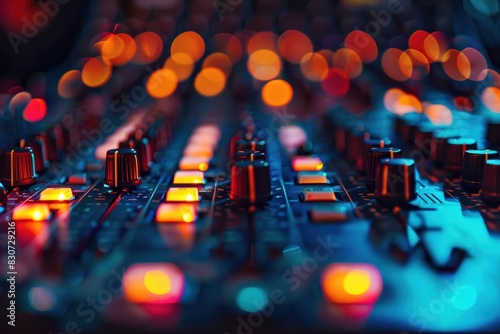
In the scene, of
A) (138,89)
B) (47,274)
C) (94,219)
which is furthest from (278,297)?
(138,89)

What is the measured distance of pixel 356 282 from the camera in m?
0.86

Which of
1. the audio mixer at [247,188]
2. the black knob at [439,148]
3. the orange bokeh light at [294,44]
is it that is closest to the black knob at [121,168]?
the audio mixer at [247,188]

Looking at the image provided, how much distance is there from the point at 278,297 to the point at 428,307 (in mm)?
188

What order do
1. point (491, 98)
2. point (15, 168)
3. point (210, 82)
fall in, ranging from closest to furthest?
point (15, 168)
point (491, 98)
point (210, 82)

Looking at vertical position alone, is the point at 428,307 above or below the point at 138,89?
below

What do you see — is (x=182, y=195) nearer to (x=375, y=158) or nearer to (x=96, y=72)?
(x=375, y=158)

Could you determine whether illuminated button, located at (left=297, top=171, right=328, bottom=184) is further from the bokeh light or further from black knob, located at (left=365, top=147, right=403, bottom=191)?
the bokeh light

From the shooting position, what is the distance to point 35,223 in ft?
3.59

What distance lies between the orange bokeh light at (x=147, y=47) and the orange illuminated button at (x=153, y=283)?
244 centimetres

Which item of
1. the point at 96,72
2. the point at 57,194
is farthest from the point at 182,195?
the point at 96,72

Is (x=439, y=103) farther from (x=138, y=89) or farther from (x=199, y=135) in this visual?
(x=138, y=89)

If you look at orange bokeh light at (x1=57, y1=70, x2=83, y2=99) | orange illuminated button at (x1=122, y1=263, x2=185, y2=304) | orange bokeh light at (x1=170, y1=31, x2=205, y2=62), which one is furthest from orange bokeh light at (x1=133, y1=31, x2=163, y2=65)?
orange illuminated button at (x1=122, y1=263, x2=185, y2=304)

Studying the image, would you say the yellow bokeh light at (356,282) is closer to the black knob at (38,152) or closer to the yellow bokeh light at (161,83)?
the black knob at (38,152)

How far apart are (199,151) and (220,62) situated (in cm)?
153
